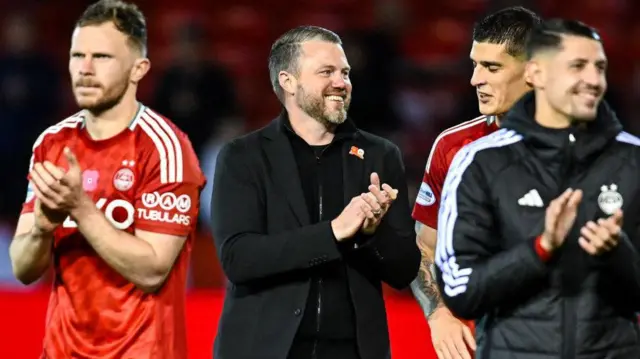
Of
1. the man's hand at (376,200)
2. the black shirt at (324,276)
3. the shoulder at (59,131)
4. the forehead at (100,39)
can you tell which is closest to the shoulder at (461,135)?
the black shirt at (324,276)

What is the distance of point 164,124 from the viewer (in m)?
4.88

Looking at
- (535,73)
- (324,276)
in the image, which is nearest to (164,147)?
(324,276)

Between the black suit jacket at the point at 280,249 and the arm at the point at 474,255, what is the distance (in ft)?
1.56

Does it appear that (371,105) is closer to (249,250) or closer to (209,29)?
(209,29)

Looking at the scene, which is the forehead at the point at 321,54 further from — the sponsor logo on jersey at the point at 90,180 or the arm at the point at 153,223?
the sponsor logo on jersey at the point at 90,180

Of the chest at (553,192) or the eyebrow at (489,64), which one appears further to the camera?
the eyebrow at (489,64)

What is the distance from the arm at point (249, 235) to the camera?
4453 millimetres

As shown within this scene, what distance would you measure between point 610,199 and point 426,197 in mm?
1392

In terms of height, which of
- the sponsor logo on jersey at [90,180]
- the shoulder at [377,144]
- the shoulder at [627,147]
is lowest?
the shoulder at [627,147]

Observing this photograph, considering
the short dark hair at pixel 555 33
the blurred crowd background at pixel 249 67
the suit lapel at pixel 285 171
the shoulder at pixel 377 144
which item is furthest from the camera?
the blurred crowd background at pixel 249 67

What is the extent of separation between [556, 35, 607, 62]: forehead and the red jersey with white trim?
1.13 meters

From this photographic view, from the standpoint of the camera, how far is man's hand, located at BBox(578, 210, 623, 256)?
369 cm

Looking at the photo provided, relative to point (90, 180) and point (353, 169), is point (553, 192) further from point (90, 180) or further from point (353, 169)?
point (90, 180)

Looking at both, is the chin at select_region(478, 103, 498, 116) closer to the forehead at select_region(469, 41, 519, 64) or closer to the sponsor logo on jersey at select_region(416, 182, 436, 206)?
the forehead at select_region(469, 41, 519, 64)
